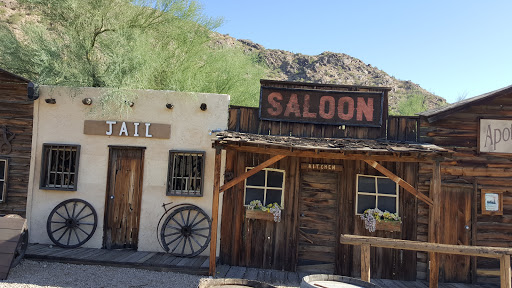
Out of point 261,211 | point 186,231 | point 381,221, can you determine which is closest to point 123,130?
point 186,231

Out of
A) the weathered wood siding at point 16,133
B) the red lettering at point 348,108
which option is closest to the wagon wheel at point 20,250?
the weathered wood siding at point 16,133

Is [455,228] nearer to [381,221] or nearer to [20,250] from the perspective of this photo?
[381,221]

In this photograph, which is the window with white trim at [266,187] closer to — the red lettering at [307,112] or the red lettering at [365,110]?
the red lettering at [307,112]

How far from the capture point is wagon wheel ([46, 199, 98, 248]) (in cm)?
771

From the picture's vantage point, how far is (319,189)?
7.70 meters

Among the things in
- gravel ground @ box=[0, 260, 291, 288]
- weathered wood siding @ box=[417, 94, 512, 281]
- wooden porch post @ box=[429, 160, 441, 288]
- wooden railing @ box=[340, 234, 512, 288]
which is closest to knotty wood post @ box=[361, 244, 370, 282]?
wooden railing @ box=[340, 234, 512, 288]

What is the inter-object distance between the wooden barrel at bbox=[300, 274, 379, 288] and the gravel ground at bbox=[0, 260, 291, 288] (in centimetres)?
265

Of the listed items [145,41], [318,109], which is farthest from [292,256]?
[145,41]

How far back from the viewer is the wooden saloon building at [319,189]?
7.46 meters

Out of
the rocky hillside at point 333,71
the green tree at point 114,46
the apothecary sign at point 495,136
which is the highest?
the rocky hillside at point 333,71

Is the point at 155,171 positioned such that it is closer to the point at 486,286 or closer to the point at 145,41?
the point at 145,41

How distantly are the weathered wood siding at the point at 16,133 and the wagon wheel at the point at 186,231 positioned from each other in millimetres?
3387

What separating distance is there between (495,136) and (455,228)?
2235 millimetres

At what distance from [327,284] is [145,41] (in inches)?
335
